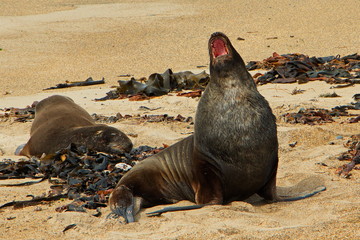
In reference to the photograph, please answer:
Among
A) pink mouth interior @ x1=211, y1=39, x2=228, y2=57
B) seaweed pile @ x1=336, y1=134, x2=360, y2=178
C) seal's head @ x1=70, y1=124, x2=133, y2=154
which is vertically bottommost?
seal's head @ x1=70, y1=124, x2=133, y2=154

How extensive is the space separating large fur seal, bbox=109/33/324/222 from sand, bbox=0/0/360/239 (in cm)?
17

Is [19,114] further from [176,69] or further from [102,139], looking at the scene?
[176,69]

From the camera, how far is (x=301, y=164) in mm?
6098

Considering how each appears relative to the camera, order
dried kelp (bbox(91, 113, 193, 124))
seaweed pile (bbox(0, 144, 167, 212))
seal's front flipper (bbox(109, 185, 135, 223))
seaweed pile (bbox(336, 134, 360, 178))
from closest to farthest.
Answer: seal's front flipper (bbox(109, 185, 135, 223))
seaweed pile (bbox(0, 144, 167, 212))
seaweed pile (bbox(336, 134, 360, 178))
dried kelp (bbox(91, 113, 193, 124))

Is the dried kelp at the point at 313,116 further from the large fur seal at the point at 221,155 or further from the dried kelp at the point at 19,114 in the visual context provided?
the dried kelp at the point at 19,114

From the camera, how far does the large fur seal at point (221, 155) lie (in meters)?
4.77

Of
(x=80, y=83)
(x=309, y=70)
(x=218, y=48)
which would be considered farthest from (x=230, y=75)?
(x=80, y=83)

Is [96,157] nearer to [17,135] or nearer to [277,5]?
[17,135]

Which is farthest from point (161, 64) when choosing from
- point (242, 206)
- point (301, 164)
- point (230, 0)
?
point (230, 0)

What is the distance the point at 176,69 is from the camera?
13.7m

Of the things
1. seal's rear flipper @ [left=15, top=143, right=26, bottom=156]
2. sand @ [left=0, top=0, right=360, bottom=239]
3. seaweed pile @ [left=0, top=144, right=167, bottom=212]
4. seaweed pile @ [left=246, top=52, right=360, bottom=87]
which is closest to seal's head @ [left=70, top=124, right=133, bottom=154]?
seaweed pile @ [left=0, top=144, right=167, bottom=212]

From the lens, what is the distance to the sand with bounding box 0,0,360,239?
14.1ft

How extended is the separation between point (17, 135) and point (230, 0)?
1840cm

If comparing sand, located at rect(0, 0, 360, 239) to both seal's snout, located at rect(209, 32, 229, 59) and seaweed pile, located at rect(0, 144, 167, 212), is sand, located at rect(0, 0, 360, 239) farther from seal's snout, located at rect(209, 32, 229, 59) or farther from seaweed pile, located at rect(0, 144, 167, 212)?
seal's snout, located at rect(209, 32, 229, 59)
